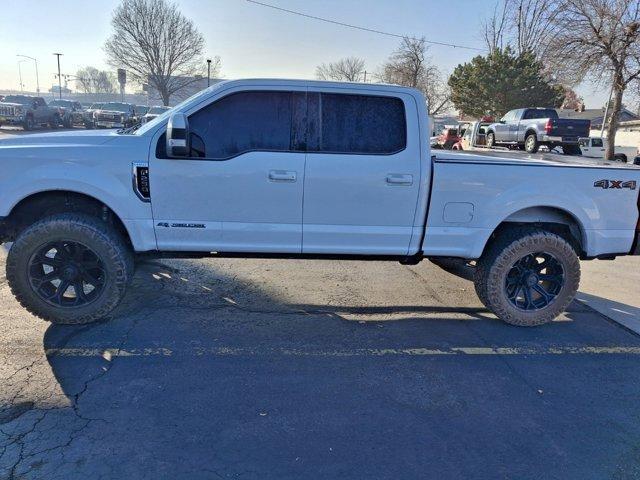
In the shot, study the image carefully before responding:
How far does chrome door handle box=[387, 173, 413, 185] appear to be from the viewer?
4.11 meters

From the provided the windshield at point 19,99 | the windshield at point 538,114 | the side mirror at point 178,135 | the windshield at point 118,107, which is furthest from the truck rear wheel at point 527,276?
the windshield at point 19,99

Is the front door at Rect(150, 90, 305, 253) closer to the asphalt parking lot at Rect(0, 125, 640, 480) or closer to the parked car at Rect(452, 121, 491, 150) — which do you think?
the asphalt parking lot at Rect(0, 125, 640, 480)

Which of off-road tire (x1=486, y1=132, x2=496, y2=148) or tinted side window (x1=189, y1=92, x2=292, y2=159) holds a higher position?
off-road tire (x1=486, y1=132, x2=496, y2=148)

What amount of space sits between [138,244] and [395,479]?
2.84 metres

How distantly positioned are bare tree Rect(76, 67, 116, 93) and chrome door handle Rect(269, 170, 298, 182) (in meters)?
120

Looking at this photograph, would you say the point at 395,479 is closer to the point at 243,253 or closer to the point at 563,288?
the point at 243,253

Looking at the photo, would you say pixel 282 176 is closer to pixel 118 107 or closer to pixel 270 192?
pixel 270 192

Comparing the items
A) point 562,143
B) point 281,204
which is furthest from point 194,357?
point 562,143

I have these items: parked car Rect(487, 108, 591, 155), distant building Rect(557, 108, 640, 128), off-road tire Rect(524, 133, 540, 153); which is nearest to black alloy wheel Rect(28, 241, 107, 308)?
parked car Rect(487, 108, 591, 155)

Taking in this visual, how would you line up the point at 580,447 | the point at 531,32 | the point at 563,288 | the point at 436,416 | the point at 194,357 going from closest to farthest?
the point at 580,447
the point at 436,416
the point at 194,357
the point at 563,288
the point at 531,32

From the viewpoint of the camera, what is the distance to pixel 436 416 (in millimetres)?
3090

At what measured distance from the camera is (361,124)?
4219 mm

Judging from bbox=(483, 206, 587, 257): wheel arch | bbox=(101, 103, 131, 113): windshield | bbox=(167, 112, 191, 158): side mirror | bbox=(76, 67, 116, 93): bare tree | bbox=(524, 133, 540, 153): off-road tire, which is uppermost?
bbox=(76, 67, 116, 93): bare tree

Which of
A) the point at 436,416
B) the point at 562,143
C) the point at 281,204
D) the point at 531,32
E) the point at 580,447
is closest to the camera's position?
the point at 580,447
